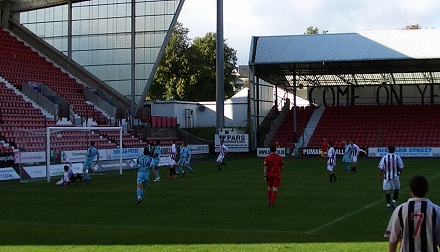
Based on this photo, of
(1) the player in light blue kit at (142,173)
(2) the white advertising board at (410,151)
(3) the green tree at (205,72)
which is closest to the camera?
(1) the player in light blue kit at (142,173)

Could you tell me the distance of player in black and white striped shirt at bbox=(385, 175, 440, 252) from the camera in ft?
24.3

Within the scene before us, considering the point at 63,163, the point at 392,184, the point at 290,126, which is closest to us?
the point at 392,184

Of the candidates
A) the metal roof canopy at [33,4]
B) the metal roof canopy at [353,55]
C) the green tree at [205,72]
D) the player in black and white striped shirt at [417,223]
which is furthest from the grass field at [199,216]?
the green tree at [205,72]

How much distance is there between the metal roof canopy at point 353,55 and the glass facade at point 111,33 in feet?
25.5

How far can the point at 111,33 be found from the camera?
183 feet

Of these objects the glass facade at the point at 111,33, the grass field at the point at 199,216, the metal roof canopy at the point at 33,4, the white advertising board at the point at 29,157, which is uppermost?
the metal roof canopy at the point at 33,4

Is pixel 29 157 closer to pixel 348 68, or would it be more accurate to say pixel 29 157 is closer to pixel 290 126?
pixel 290 126

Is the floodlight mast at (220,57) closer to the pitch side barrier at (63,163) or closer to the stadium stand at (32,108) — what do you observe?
the stadium stand at (32,108)

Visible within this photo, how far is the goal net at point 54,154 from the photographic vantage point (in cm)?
3469

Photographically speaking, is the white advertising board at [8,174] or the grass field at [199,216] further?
the white advertising board at [8,174]

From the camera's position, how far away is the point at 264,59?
55750mm

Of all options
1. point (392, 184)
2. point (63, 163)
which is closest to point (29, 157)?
point (63, 163)

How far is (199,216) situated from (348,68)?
42.2 metres

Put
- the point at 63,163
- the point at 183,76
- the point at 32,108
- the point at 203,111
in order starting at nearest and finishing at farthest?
1. the point at 63,163
2. the point at 32,108
3. the point at 203,111
4. the point at 183,76
